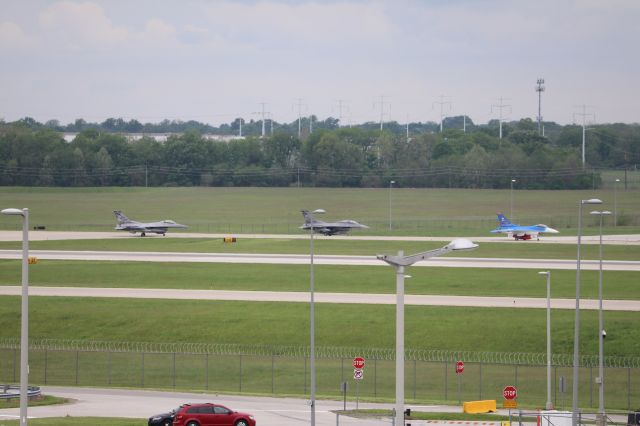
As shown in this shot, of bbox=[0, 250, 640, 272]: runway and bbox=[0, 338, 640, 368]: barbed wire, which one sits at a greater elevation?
bbox=[0, 250, 640, 272]: runway

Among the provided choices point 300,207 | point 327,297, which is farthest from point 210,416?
point 300,207

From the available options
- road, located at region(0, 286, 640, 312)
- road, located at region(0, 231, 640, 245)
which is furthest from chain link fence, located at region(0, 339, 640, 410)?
road, located at region(0, 231, 640, 245)

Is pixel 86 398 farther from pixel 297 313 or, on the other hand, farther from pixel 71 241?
pixel 71 241

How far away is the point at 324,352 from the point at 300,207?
114m

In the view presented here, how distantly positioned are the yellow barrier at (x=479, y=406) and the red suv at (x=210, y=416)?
9233mm

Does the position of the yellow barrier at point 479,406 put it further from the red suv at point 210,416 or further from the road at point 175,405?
the red suv at point 210,416

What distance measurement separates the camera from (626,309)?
60.8 meters

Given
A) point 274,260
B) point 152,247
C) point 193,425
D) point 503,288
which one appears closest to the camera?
point 193,425

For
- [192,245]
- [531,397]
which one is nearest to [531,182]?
[192,245]

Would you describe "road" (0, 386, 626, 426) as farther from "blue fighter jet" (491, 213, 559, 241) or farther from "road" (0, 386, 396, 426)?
"blue fighter jet" (491, 213, 559, 241)

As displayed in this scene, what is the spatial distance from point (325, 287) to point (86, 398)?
2881cm

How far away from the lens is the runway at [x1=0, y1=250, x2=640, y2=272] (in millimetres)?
81562

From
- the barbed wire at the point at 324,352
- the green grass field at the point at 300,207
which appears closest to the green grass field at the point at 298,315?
the barbed wire at the point at 324,352

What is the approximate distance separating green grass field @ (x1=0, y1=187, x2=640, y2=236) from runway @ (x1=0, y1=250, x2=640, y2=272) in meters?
29.0
